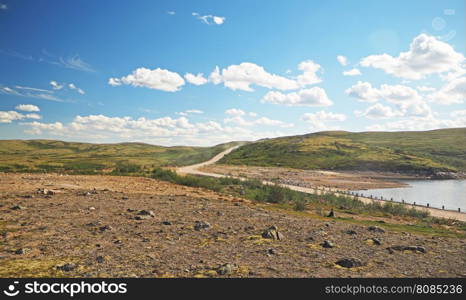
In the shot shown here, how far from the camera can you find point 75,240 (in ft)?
42.2

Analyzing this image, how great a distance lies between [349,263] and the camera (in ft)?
35.7

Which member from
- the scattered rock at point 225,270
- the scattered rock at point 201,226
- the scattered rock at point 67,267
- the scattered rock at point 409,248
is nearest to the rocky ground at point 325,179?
the scattered rock at point 201,226

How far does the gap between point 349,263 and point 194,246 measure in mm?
6578

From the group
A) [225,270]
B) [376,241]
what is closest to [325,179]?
[376,241]

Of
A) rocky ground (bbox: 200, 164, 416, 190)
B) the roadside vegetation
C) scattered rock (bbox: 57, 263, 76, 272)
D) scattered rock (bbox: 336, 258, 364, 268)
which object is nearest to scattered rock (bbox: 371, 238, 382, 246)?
scattered rock (bbox: 336, 258, 364, 268)

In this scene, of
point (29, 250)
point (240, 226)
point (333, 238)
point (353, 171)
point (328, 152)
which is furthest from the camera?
point (328, 152)

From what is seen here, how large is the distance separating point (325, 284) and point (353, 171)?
462 feet

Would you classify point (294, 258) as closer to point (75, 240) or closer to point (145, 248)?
point (145, 248)

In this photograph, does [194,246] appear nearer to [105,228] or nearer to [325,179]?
[105,228]

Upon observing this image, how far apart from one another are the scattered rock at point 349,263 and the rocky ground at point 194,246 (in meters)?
0.03

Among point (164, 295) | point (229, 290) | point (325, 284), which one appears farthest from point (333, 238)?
point (164, 295)

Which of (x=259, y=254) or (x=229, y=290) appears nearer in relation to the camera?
(x=229, y=290)

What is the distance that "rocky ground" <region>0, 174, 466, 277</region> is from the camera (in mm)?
9945

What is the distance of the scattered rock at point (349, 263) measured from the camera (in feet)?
35.5
